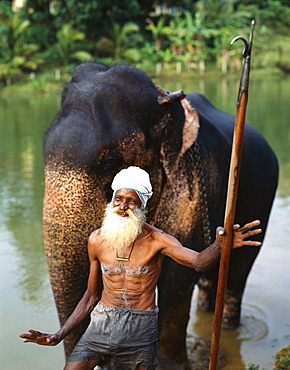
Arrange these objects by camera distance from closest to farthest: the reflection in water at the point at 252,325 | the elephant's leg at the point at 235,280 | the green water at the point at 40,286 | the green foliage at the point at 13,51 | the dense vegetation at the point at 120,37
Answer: the green water at the point at 40,286
the reflection in water at the point at 252,325
the elephant's leg at the point at 235,280
the green foliage at the point at 13,51
the dense vegetation at the point at 120,37

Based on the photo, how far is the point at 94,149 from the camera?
3209mm

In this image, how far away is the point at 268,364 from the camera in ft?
14.1

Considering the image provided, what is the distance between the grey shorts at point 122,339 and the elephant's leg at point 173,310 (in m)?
1.21

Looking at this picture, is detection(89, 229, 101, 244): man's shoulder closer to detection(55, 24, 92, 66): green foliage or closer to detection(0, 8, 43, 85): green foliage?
detection(0, 8, 43, 85): green foliage

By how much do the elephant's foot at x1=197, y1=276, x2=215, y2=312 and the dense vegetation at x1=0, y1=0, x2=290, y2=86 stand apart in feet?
77.8

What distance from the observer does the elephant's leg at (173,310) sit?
3818 mm

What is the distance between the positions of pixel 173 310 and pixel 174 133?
46.6 inches

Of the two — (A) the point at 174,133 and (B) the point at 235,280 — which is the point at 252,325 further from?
(A) the point at 174,133

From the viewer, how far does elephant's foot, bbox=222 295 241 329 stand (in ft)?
16.4

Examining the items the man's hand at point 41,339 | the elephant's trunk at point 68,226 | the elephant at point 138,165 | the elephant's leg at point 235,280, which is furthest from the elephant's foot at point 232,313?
the man's hand at point 41,339

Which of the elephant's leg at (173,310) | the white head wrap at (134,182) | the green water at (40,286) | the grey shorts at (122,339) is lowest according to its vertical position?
the green water at (40,286)

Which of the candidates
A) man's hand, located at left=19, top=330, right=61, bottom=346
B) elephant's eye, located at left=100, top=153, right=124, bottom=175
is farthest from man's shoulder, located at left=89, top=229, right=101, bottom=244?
elephant's eye, located at left=100, top=153, right=124, bottom=175

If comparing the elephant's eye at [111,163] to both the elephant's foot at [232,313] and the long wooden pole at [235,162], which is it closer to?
the long wooden pole at [235,162]

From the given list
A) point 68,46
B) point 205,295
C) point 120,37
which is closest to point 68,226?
point 205,295
